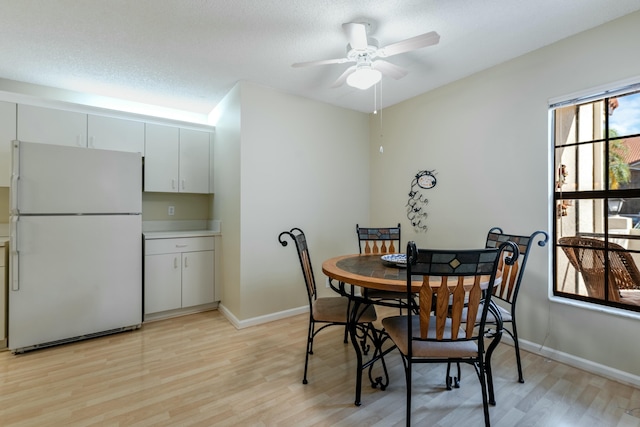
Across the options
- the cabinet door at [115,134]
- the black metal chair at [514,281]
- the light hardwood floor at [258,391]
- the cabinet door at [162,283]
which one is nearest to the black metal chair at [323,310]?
A: the light hardwood floor at [258,391]

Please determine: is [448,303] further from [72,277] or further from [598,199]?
[72,277]

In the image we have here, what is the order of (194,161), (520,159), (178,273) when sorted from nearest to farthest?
(520,159), (178,273), (194,161)

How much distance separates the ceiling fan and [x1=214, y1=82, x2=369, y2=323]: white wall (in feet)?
3.61

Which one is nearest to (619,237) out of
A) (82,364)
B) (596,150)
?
(596,150)

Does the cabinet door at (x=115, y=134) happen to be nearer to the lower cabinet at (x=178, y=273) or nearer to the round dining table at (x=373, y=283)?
the lower cabinet at (x=178, y=273)

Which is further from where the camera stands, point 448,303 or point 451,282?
Result: point 451,282

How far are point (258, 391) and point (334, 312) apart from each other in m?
0.69

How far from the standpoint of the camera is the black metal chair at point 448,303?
1.35m

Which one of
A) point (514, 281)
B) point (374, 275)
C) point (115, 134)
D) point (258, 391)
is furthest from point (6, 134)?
point (514, 281)

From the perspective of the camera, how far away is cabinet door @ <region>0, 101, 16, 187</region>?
260 centimetres

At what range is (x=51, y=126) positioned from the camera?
9.18 ft

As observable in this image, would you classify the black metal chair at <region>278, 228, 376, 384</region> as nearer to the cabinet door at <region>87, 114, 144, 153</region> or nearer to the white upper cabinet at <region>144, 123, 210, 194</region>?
the white upper cabinet at <region>144, 123, 210, 194</region>

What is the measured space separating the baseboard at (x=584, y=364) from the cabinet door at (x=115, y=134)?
420cm

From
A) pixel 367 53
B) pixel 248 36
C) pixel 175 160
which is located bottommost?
pixel 175 160
